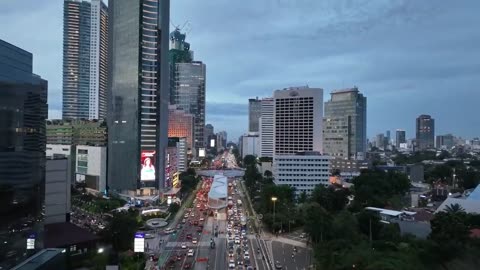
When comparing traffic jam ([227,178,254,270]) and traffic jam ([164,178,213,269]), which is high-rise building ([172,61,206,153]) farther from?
traffic jam ([227,178,254,270])

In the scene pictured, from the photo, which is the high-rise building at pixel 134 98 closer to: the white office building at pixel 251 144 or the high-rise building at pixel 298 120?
the high-rise building at pixel 298 120

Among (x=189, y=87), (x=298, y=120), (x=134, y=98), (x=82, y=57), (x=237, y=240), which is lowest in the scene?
(x=237, y=240)

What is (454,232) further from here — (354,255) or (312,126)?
(312,126)

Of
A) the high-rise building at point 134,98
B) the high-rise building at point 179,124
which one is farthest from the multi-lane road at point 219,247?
the high-rise building at point 179,124

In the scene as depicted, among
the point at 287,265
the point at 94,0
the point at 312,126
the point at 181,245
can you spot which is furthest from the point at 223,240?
the point at 94,0

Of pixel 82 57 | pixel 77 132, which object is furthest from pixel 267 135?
pixel 77 132

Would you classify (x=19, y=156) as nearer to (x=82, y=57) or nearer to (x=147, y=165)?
(x=147, y=165)
